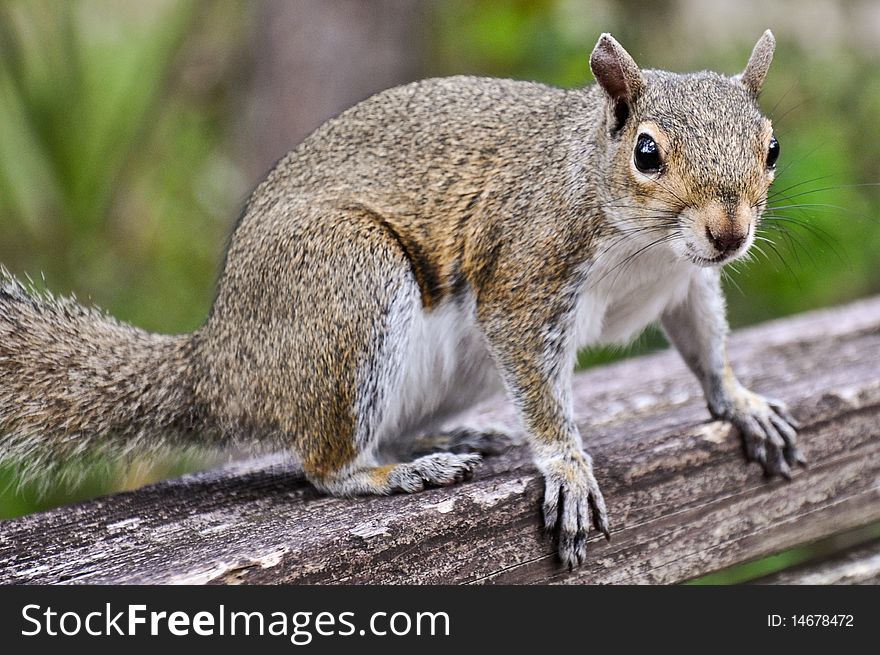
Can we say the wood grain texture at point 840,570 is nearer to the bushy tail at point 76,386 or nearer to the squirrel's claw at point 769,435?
the squirrel's claw at point 769,435

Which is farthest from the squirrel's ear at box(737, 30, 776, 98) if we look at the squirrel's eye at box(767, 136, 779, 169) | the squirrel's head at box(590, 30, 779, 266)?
the squirrel's eye at box(767, 136, 779, 169)

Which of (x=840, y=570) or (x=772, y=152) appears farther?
(x=840, y=570)

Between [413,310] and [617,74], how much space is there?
22.6 inches

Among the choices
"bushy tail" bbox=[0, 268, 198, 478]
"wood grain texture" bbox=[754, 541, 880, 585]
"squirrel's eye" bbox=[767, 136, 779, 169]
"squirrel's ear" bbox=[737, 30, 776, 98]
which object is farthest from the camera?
"wood grain texture" bbox=[754, 541, 880, 585]

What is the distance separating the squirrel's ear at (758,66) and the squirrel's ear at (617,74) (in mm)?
204

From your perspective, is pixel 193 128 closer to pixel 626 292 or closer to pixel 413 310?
pixel 413 310

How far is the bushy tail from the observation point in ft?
6.61

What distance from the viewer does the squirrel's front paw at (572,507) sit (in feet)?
5.88

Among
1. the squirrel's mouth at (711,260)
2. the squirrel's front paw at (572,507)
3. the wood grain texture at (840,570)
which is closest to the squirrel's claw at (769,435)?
the wood grain texture at (840,570)

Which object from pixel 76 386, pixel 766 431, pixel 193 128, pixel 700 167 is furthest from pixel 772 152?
pixel 193 128

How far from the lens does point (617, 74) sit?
6.07 ft

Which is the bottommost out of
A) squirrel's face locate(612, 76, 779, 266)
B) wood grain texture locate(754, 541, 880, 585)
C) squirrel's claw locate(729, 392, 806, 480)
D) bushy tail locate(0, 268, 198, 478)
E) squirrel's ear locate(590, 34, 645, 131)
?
wood grain texture locate(754, 541, 880, 585)

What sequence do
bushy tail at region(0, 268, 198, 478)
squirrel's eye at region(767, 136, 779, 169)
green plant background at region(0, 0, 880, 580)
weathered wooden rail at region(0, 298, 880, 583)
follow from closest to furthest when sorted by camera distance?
weathered wooden rail at region(0, 298, 880, 583) → squirrel's eye at region(767, 136, 779, 169) → bushy tail at region(0, 268, 198, 478) → green plant background at region(0, 0, 880, 580)

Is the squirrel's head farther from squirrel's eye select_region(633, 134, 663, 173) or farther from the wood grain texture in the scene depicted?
the wood grain texture
